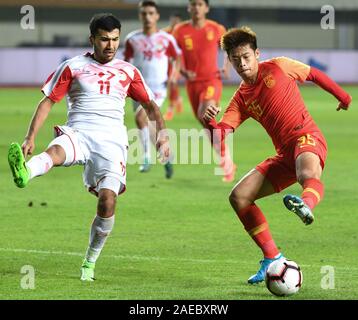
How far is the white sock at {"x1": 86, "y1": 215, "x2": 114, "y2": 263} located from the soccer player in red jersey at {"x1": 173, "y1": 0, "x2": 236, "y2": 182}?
8.98m

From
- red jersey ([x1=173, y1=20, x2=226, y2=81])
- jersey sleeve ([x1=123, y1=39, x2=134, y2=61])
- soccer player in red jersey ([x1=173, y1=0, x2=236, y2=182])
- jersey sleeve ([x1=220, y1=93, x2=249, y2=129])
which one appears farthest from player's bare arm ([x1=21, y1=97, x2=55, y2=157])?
red jersey ([x1=173, y1=20, x2=226, y2=81])

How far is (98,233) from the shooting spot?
359 inches

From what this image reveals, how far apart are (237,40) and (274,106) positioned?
624 millimetres

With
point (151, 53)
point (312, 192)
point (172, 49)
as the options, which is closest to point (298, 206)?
point (312, 192)

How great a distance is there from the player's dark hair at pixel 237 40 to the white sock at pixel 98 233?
5.39 ft

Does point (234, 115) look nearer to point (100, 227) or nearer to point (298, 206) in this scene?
point (100, 227)

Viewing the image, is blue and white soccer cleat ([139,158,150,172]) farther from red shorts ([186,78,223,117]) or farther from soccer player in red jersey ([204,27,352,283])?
soccer player in red jersey ([204,27,352,283])

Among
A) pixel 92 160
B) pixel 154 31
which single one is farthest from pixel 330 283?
pixel 154 31

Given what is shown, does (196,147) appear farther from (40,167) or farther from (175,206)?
(40,167)

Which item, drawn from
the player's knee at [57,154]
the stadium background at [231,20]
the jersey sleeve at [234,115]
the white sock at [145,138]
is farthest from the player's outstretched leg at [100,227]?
the stadium background at [231,20]

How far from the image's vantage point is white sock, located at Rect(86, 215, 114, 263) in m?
9.09

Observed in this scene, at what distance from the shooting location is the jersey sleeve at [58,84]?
30.4 ft

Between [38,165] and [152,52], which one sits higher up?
[152,52]

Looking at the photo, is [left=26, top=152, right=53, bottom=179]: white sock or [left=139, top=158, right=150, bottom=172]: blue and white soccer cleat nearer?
[left=26, top=152, right=53, bottom=179]: white sock
